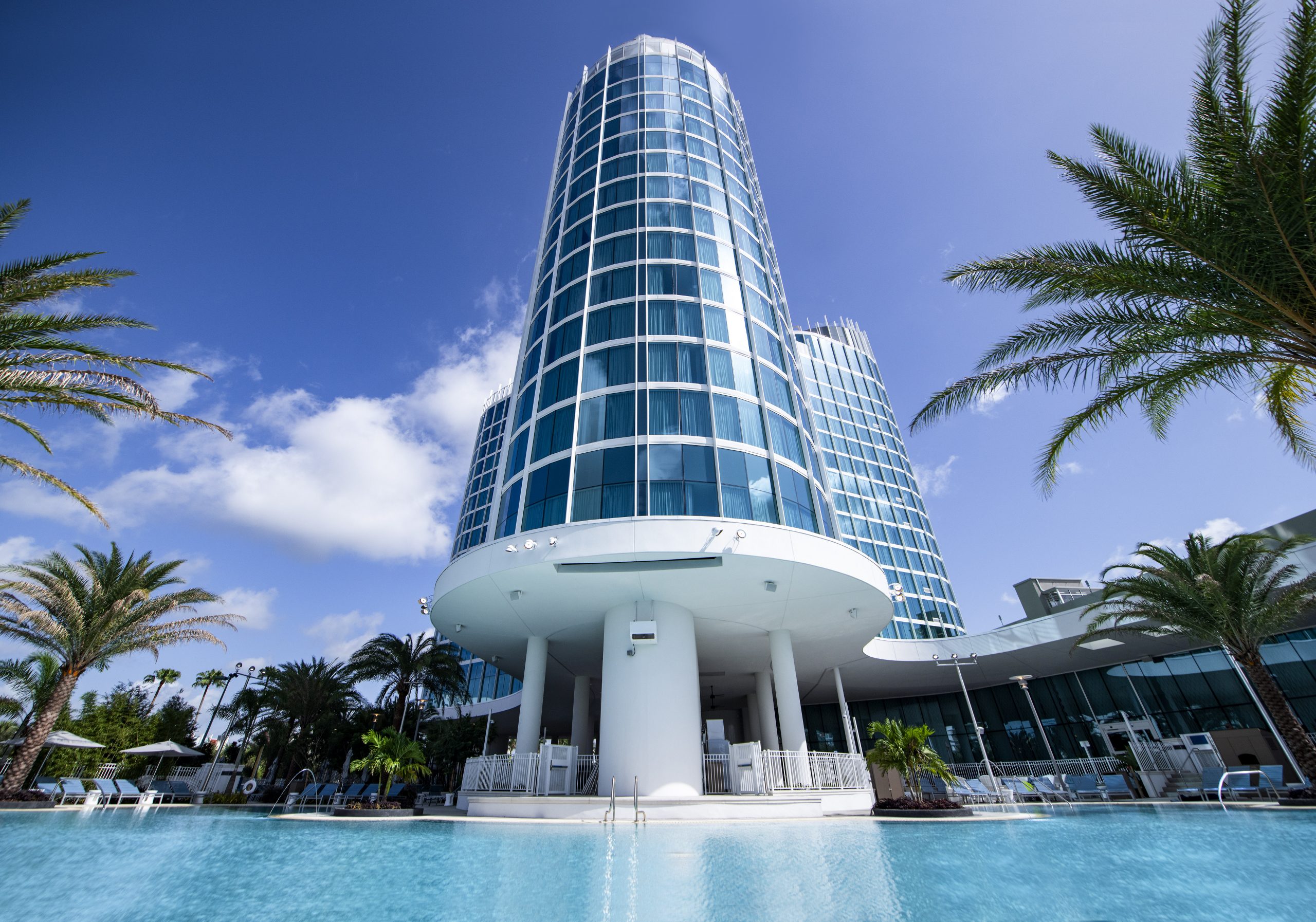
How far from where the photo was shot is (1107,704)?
93.4 feet

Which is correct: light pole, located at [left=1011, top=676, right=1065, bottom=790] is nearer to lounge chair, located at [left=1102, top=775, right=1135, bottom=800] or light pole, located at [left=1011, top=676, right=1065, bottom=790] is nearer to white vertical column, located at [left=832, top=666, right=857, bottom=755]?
lounge chair, located at [left=1102, top=775, right=1135, bottom=800]

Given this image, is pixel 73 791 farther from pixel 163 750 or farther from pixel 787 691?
pixel 787 691

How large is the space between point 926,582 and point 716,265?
37235mm

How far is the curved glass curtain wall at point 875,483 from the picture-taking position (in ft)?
152

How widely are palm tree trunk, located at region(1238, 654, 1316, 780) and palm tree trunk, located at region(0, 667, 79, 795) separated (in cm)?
3778

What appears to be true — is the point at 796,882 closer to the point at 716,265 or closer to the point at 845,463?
the point at 716,265

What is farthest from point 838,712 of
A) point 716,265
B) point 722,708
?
point 716,265

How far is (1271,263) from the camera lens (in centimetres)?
723

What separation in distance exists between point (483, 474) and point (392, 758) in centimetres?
4342

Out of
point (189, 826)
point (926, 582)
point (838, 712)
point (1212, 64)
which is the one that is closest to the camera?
point (1212, 64)

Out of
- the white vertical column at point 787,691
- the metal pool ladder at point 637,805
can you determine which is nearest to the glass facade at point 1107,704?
the white vertical column at point 787,691

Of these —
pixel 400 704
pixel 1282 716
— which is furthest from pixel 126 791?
pixel 1282 716

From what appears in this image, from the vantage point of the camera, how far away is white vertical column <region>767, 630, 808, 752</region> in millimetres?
17953

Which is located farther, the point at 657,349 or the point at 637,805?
the point at 657,349
